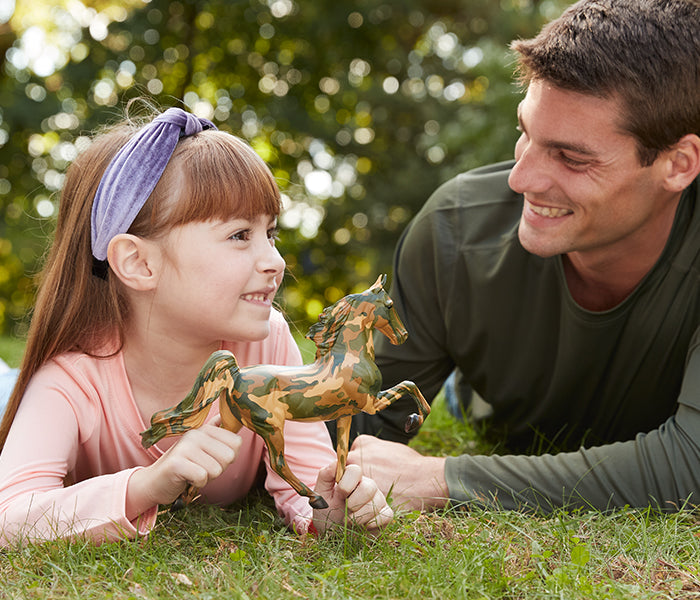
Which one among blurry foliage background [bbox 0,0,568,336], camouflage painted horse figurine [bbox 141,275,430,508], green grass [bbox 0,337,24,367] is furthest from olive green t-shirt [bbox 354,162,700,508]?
blurry foliage background [bbox 0,0,568,336]

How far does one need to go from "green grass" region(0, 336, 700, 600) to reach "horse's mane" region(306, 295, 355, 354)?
1.72ft

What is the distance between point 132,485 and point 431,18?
13.6 metres

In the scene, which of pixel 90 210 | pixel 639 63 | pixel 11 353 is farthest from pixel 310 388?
pixel 11 353

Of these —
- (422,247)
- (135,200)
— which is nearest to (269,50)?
(422,247)

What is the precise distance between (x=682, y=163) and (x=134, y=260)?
2.03 m

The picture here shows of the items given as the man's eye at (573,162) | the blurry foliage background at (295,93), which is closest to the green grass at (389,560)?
the man's eye at (573,162)

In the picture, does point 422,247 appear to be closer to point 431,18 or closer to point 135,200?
point 135,200

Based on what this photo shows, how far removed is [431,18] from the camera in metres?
14.3

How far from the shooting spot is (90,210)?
7.99ft

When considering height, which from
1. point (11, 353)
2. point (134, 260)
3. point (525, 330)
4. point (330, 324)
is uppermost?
point (134, 260)

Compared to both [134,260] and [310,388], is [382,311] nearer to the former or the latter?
[310,388]

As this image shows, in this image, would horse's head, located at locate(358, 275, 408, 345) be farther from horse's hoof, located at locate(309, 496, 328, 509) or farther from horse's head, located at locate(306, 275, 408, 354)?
horse's hoof, located at locate(309, 496, 328, 509)

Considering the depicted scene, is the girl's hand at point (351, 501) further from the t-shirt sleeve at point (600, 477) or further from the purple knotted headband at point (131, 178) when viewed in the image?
the purple knotted headband at point (131, 178)

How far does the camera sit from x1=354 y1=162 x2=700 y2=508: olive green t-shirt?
3090mm
